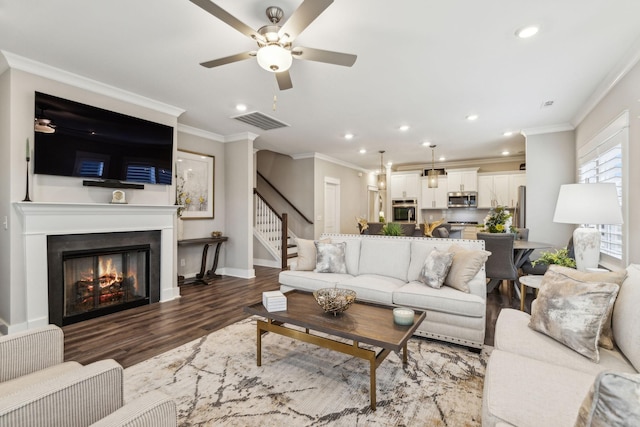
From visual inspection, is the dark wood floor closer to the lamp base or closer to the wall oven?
the lamp base

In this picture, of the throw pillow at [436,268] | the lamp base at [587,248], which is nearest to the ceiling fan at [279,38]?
the throw pillow at [436,268]

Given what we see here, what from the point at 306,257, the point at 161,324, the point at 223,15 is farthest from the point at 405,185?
the point at 223,15

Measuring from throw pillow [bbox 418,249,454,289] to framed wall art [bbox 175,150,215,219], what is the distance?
4012mm

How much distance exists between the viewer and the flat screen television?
322 cm

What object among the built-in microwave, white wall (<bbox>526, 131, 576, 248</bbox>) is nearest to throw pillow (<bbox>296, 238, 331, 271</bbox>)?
white wall (<bbox>526, 131, 576, 248</bbox>)

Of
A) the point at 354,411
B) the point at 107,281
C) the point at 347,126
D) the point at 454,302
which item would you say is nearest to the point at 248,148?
Result: the point at 347,126

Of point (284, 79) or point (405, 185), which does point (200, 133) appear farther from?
point (405, 185)

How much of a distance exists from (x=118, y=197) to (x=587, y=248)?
202 inches

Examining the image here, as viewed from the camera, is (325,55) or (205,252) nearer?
(325,55)

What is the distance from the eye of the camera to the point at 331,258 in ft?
12.7

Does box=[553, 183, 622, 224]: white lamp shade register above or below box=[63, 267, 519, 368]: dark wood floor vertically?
above

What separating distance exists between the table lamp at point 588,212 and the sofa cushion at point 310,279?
2262 mm

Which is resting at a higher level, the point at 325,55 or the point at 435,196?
the point at 325,55

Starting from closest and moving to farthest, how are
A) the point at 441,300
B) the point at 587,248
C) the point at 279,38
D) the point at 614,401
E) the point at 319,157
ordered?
1. the point at 614,401
2. the point at 279,38
3. the point at 587,248
4. the point at 441,300
5. the point at 319,157
